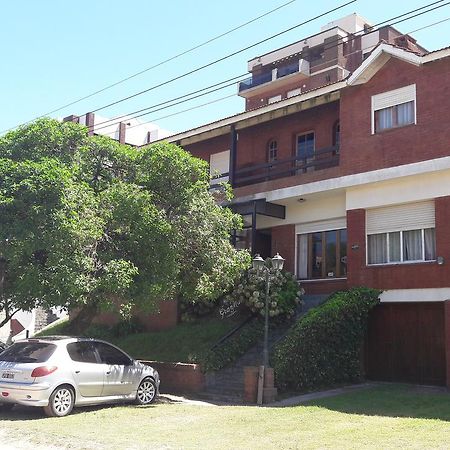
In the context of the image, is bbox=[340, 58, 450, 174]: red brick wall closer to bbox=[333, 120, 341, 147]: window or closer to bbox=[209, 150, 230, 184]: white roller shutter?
bbox=[333, 120, 341, 147]: window

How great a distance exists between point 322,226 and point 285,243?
5.30 ft

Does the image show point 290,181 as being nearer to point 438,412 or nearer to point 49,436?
point 438,412

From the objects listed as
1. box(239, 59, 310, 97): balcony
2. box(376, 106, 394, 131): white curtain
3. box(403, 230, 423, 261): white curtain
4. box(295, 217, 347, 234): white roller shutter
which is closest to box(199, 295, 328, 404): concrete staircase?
box(295, 217, 347, 234): white roller shutter

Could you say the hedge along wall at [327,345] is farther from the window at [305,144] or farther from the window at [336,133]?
the window at [305,144]

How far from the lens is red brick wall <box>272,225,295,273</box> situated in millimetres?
21359

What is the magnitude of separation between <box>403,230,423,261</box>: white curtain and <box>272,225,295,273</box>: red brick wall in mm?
4603

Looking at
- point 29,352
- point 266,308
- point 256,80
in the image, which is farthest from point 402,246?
point 256,80

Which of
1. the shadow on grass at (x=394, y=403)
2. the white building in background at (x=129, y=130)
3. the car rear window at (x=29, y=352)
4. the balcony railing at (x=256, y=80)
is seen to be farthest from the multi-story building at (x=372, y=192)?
the white building in background at (x=129, y=130)

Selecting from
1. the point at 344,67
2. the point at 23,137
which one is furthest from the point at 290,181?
the point at 344,67

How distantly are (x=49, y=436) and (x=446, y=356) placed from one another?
1042cm

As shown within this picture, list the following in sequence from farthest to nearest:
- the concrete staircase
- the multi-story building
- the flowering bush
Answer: the flowering bush, the multi-story building, the concrete staircase

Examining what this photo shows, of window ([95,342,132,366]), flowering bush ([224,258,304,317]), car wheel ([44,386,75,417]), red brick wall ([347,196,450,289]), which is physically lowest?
car wheel ([44,386,75,417])

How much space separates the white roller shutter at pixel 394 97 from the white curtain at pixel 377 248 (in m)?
3.92

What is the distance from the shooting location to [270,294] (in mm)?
18297
